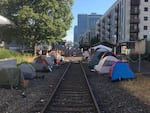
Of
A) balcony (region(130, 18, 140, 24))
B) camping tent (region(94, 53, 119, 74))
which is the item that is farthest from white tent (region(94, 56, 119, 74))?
balcony (region(130, 18, 140, 24))

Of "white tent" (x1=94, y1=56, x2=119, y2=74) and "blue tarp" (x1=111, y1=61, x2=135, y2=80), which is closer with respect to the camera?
"blue tarp" (x1=111, y1=61, x2=135, y2=80)

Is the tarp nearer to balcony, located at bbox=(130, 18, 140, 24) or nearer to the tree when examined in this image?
the tree

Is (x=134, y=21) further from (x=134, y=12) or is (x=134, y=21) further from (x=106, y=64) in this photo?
(x=106, y=64)

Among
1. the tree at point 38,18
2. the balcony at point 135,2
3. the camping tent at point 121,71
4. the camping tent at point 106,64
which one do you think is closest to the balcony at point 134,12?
A: the balcony at point 135,2

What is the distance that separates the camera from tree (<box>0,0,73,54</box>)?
188ft

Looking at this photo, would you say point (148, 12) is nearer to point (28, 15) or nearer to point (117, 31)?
point (117, 31)

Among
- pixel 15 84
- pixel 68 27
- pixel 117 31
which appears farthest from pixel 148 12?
pixel 15 84

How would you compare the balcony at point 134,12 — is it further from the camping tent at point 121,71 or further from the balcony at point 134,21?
the camping tent at point 121,71

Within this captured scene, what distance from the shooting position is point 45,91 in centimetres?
1697

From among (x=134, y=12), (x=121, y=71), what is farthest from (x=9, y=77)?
(x=134, y=12)

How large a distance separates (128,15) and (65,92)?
95.0 m

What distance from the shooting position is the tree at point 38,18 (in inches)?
2253

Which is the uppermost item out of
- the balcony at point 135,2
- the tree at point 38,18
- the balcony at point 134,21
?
the balcony at point 135,2

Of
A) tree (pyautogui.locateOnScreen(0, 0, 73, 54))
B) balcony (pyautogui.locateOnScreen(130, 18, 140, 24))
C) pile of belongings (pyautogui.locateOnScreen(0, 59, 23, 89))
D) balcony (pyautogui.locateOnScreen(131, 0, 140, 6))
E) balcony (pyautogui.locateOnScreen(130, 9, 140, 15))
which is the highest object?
balcony (pyautogui.locateOnScreen(131, 0, 140, 6))
